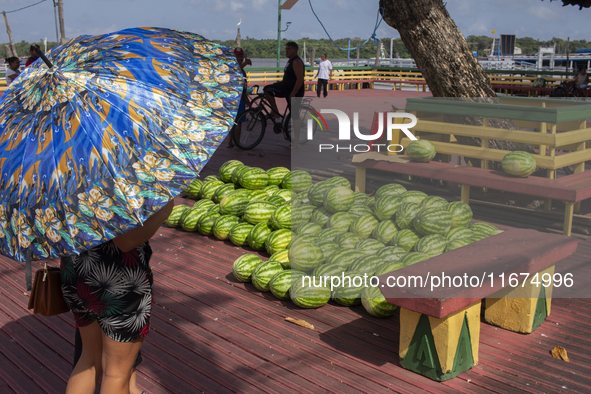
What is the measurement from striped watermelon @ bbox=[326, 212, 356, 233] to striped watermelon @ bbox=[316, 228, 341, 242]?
0.19 feet

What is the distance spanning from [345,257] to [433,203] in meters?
0.81

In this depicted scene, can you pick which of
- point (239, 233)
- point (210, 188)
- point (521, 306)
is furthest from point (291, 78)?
point (521, 306)

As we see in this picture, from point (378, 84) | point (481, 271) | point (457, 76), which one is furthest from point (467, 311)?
point (378, 84)

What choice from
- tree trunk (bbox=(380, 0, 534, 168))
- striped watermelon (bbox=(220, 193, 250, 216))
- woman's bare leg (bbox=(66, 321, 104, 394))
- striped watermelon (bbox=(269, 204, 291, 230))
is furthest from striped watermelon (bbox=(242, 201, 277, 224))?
woman's bare leg (bbox=(66, 321, 104, 394))

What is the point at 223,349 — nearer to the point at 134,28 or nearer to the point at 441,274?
the point at 441,274

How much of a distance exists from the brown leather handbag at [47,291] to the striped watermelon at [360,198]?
2704 millimetres

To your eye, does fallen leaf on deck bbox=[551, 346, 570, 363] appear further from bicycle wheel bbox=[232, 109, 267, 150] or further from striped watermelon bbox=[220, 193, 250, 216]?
bicycle wheel bbox=[232, 109, 267, 150]

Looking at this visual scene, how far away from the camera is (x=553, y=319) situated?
11.6 ft

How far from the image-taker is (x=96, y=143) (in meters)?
1.82

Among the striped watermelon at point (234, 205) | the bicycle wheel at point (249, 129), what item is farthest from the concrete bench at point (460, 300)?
the bicycle wheel at point (249, 129)

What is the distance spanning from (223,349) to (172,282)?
1.22 meters

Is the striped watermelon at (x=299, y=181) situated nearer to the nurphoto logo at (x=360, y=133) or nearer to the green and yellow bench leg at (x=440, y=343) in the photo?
the nurphoto logo at (x=360, y=133)

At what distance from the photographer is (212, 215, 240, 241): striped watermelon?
525 cm

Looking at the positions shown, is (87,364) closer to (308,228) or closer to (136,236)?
(136,236)
